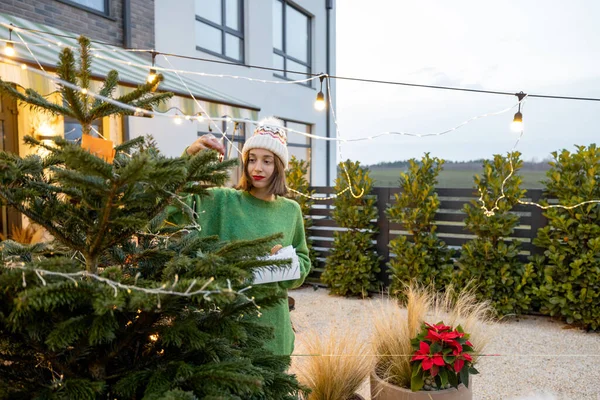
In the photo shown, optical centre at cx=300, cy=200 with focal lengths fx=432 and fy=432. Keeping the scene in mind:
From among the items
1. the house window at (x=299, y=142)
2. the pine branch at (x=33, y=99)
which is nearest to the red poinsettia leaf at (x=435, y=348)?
the pine branch at (x=33, y=99)

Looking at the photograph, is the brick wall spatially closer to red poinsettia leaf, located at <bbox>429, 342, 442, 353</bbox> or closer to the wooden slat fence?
the wooden slat fence

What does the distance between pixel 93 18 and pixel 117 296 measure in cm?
710

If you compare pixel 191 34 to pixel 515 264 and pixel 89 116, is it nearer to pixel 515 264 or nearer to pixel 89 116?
pixel 515 264

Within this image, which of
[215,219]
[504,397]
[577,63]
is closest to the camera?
[215,219]

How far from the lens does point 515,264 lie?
196 inches

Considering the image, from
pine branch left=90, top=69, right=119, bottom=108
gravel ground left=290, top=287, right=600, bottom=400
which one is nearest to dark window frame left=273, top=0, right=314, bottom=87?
gravel ground left=290, top=287, right=600, bottom=400

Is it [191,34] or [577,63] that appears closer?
[577,63]

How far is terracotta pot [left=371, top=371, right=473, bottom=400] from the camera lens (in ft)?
7.50

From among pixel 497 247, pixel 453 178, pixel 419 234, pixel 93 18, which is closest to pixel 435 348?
pixel 497 247

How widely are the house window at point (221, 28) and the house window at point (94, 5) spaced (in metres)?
1.99

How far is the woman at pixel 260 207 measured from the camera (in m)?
1.92

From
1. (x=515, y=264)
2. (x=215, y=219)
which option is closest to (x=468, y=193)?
(x=515, y=264)

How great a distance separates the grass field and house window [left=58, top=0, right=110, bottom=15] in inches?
192

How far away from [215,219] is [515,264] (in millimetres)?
4220
